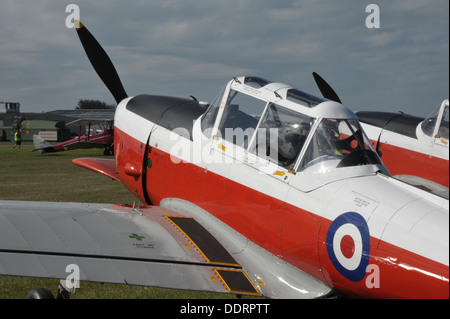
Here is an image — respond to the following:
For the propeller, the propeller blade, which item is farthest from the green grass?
the propeller blade

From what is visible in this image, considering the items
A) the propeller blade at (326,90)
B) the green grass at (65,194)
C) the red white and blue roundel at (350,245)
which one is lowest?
the green grass at (65,194)

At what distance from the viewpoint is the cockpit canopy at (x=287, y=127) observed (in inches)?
151

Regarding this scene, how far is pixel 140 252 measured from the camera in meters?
3.95

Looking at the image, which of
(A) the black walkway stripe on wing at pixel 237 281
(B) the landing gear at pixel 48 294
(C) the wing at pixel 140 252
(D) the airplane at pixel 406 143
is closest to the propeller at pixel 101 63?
(C) the wing at pixel 140 252

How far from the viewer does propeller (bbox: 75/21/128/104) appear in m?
7.48

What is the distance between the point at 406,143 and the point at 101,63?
5497 millimetres

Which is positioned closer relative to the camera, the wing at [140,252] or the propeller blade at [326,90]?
the wing at [140,252]

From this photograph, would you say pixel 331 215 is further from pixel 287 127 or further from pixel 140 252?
pixel 140 252

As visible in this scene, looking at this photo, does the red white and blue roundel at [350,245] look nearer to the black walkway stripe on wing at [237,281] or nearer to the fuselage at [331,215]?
the fuselage at [331,215]

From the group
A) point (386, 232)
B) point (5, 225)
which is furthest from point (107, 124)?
point (386, 232)

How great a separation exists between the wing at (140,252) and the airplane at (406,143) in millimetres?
3725

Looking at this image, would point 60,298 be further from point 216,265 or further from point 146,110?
point 146,110

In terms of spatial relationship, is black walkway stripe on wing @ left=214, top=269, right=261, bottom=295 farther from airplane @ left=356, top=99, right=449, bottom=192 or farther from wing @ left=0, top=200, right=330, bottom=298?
airplane @ left=356, top=99, right=449, bottom=192

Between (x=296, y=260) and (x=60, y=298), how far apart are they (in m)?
2.18
